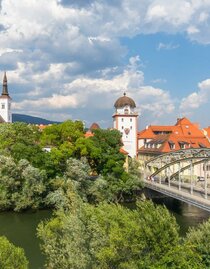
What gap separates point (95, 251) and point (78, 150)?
25484 millimetres

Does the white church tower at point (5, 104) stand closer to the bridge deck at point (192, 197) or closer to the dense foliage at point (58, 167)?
the dense foliage at point (58, 167)

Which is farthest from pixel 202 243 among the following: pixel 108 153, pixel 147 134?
pixel 147 134

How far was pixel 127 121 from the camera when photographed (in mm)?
61062

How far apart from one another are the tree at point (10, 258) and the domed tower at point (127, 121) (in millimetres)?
46015

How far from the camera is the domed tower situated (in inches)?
2383

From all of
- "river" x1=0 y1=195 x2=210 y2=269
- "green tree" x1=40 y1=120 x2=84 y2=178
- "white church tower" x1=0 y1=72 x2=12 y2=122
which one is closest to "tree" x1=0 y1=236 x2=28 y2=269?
"river" x1=0 y1=195 x2=210 y2=269

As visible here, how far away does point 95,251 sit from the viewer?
15391mm

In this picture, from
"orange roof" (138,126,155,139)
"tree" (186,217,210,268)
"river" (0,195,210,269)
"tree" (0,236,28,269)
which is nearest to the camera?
"tree" (0,236,28,269)

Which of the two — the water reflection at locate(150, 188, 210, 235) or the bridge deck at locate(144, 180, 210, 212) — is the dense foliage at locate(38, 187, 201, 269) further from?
the water reflection at locate(150, 188, 210, 235)

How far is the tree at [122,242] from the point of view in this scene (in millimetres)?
13859

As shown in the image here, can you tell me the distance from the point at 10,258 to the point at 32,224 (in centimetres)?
1812

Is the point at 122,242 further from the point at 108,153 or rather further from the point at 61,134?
the point at 61,134

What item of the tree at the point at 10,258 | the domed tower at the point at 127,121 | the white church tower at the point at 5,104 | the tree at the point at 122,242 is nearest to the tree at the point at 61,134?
the domed tower at the point at 127,121

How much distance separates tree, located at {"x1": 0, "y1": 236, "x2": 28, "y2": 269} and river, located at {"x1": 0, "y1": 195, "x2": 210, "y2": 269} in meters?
7.52
